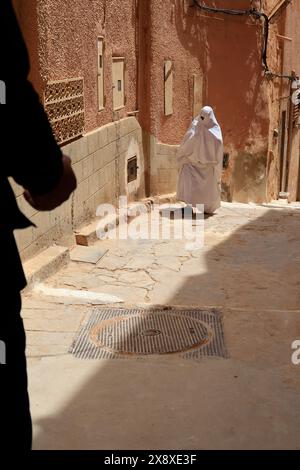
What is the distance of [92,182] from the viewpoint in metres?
7.21

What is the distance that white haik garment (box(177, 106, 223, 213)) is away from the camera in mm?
8727

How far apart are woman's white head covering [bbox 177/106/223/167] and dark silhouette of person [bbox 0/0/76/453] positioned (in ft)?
23.9

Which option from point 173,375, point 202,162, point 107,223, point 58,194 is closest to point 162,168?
point 202,162

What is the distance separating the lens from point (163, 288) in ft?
17.9

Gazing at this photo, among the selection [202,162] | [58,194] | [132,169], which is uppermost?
[58,194]

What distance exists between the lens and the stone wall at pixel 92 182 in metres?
5.46

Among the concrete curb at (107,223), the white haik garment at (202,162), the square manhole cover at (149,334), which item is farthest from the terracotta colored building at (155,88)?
the square manhole cover at (149,334)

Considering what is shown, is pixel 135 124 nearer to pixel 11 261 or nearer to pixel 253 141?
pixel 253 141

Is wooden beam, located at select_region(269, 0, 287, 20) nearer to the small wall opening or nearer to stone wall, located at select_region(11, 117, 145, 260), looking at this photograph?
stone wall, located at select_region(11, 117, 145, 260)

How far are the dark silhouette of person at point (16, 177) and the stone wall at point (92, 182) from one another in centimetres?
325

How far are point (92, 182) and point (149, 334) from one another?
3.40 meters

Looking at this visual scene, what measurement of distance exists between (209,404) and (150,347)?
0.86m

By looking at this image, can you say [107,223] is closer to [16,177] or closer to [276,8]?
[16,177]
